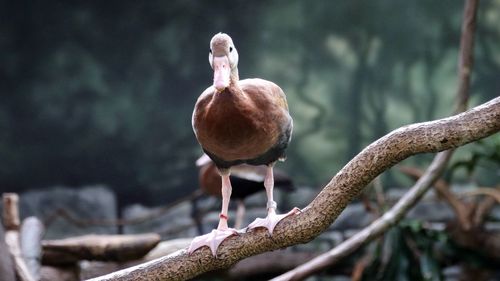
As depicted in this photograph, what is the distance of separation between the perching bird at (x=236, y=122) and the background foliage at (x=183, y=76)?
1.94m

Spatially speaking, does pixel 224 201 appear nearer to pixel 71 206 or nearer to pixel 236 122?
pixel 236 122

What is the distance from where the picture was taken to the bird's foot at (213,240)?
4.24 feet

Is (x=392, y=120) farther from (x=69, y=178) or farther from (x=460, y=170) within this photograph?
(x=69, y=178)

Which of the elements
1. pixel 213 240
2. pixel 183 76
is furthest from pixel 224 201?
pixel 183 76

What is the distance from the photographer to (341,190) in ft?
3.95

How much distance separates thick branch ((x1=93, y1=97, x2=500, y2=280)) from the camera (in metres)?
1.08

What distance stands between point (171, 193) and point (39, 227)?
1199 mm

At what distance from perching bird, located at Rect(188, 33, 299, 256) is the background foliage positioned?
1938 millimetres

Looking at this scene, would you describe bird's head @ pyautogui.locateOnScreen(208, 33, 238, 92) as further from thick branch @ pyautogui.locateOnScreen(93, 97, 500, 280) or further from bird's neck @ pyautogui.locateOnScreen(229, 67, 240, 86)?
thick branch @ pyautogui.locateOnScreen(93, 97, 500, 280)

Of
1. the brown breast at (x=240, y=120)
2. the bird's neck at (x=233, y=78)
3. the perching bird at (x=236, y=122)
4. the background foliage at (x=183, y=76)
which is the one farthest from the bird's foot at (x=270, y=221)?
the background foliage at (x=183, y=76)

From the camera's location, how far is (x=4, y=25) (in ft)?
10.4

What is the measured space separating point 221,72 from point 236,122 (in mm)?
119

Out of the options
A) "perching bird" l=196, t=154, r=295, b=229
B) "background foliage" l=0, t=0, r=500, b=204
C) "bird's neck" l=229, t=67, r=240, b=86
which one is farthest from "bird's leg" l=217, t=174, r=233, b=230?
"background foliage" l=0, t=0, r=500, b=204

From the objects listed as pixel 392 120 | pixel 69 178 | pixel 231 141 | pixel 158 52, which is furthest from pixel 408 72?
pixel 231 141
